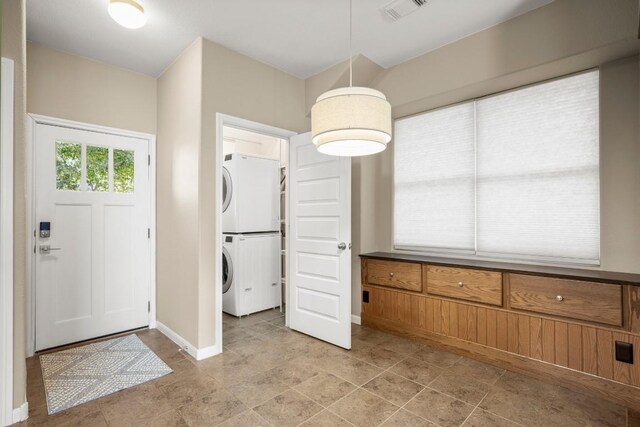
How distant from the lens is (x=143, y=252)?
3807 millimetres

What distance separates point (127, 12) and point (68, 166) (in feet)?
5.37

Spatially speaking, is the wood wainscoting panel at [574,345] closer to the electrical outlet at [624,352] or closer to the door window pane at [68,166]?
the electrical outlet at [624,352]

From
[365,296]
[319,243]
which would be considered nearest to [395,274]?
[365,296]

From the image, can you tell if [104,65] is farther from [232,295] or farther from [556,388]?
[556,388]

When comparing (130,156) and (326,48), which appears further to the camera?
(130,156)

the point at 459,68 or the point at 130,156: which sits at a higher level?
the point at 459,68

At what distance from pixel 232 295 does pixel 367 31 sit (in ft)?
10.2

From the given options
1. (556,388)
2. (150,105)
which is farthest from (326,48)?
(556,388)

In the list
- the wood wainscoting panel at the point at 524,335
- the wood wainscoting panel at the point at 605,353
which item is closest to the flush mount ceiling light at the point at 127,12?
the wood wainscoting panel at the point at 524,335

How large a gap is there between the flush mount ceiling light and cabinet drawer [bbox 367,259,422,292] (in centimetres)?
295

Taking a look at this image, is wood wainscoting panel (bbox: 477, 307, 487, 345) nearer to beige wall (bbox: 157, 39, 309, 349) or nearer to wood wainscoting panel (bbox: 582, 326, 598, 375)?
wood wainscoting panel (bbox: 582, 326, 598, 375)

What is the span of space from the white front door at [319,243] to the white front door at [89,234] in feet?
5.23

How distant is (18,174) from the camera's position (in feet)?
7.36

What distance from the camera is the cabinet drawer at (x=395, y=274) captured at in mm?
3449
